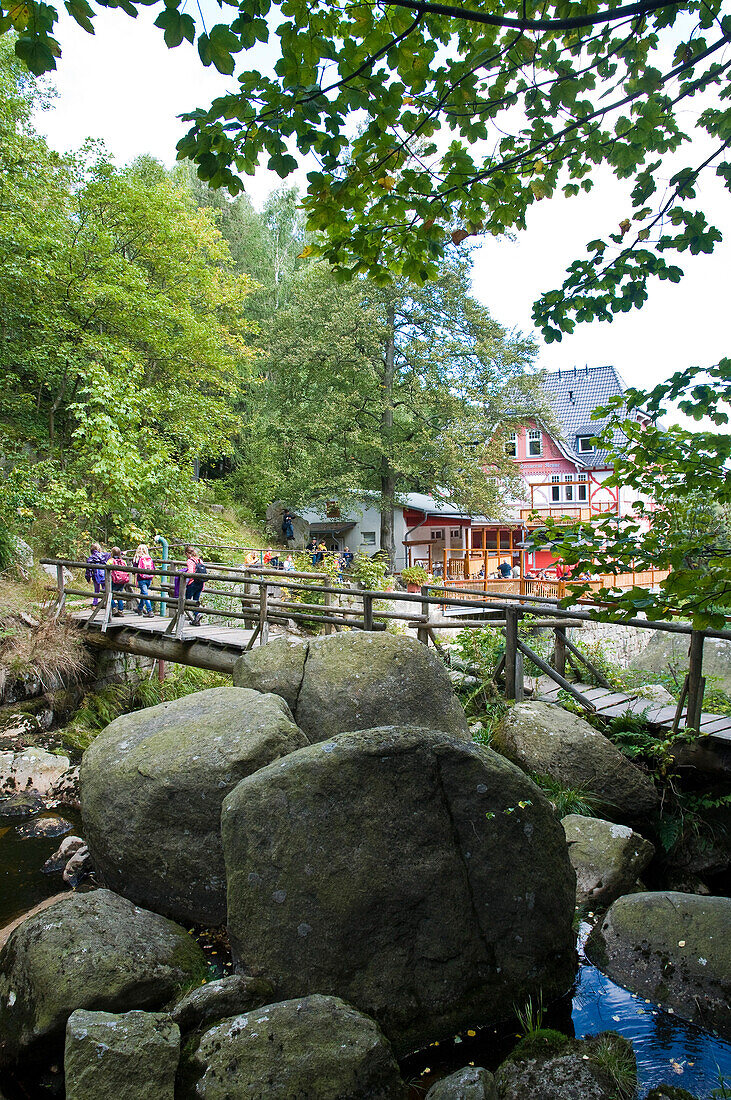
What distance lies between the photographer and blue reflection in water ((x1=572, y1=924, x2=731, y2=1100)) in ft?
11.5

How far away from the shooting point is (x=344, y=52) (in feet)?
9.50

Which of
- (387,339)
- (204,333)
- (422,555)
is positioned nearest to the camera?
(204,333)

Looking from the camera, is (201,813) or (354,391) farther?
(354,391)

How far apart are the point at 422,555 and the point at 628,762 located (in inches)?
1173

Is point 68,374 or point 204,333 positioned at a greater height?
point 204,333

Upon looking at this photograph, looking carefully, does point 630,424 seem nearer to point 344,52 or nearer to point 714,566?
point 714,566

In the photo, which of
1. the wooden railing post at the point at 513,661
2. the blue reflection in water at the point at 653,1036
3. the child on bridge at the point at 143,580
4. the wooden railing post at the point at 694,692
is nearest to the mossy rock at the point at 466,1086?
the blue reflection in water at the point at 653,1036

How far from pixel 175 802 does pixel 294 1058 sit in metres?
2.10

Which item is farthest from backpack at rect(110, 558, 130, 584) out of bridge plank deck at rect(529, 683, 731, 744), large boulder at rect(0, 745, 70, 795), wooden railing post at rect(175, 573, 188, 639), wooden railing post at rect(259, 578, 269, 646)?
bridge plank deck at rect(529, 683, 731, 744)

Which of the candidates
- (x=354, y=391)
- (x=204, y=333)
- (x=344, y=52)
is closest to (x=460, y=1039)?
(x=344, y=52)

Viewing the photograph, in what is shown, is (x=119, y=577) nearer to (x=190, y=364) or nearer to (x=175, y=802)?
(x=190, y=364)

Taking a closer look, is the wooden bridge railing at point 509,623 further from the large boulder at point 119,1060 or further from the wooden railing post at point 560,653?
→ the large boulder at point 119,1060

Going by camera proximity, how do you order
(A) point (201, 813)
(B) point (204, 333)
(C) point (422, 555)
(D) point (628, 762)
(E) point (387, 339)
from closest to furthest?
1. (A) point (201, 813)
2. (D) point (628, 762)
3. (B) point (204, 333)
4. (E) point (387, 339)
5. (C) point (422, 555)

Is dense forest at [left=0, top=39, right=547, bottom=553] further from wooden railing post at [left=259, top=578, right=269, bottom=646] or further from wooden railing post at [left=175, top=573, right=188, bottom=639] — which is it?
wooden railing post at [left=259, top=578, right=269, bottom=646]
